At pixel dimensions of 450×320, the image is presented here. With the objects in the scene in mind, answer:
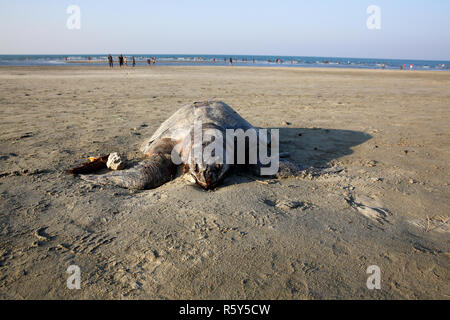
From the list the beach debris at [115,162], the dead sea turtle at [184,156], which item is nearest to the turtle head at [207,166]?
the dead sea turtle at [184,156]

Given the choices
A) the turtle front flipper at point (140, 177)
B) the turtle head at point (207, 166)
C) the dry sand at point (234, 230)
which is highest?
the turtle head at point (207, 166)

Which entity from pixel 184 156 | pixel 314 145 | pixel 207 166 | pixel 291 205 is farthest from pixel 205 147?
pixel 314 145

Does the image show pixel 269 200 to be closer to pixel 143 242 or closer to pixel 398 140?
pixel 143 242

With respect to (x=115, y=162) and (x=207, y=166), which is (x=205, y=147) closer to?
(x=207, y=166)

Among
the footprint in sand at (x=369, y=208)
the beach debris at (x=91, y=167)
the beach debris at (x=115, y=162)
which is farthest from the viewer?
the beach debris at (x=115, y=162)

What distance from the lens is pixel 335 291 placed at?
214cm

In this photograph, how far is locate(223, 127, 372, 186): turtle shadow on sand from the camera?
16.2 ft

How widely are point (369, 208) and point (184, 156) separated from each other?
2.53 meters

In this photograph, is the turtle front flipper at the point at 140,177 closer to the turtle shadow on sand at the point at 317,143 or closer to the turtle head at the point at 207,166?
the turtle head at the point at 207,166

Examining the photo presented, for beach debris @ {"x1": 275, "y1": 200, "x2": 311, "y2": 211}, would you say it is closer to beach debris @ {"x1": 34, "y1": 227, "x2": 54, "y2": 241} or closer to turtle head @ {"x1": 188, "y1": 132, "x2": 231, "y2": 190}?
turtle head @ {"x1": 188, "y1": 132, "x2": 231, "y2": 190}

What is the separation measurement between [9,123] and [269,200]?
7.00 m

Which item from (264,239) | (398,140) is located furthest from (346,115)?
(264,239)

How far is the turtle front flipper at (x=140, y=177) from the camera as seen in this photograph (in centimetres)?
392
